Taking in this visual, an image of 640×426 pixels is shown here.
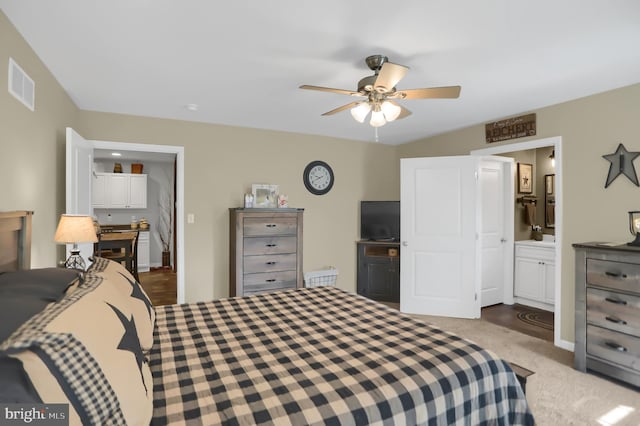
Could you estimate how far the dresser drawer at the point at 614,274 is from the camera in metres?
2.41

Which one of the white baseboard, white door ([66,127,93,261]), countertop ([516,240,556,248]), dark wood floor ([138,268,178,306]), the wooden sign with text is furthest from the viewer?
dark wood floor ([138,268,178,306])

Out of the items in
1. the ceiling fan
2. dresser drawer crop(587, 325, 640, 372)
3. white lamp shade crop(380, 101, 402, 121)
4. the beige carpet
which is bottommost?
the beige carpet

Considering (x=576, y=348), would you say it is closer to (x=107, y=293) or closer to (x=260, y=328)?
(x=260, y=328)

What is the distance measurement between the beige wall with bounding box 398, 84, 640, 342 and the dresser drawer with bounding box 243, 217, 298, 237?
2791mm

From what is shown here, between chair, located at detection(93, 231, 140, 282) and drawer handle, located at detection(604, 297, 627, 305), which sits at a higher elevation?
chair, located at detection(93, 231, 140, 282)

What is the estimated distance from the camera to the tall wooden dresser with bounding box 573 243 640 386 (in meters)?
2.41

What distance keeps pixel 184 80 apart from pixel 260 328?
209 cm

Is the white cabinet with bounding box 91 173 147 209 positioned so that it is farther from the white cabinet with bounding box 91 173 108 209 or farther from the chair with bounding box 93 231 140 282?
the chair with bounding box 93 231 140 282

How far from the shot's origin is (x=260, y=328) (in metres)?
1.76

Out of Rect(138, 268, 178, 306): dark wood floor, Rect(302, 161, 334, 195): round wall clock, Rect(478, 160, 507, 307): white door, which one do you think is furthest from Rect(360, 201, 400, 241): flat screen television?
Rect(138, 268, 178, 306): dark wood floor

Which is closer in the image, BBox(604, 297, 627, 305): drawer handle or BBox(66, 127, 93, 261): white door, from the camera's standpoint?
BBox(604, 297, 627, 305): drawer handle

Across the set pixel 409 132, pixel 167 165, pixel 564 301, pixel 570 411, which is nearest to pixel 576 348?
pixel 564 301

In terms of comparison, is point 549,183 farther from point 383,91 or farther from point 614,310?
point 383,91

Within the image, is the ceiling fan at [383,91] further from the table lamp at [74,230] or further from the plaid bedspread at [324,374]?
the table lamp at [74,230]
